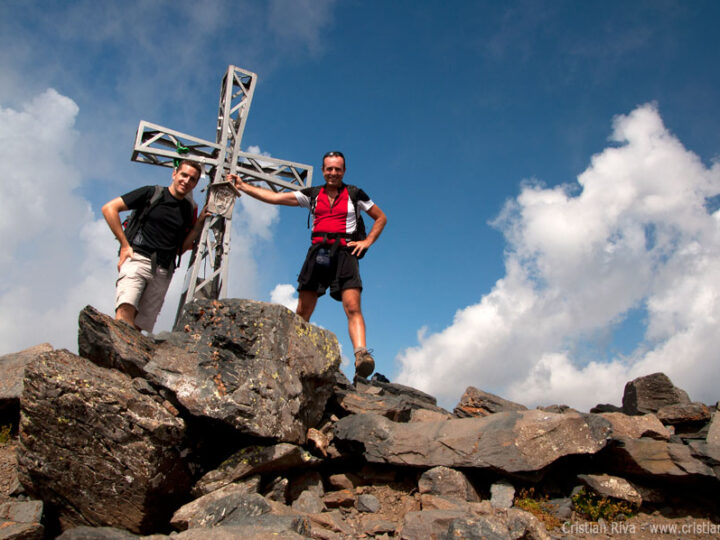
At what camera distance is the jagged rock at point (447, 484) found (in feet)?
17.9

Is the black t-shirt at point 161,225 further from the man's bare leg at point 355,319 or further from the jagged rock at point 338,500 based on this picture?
the jagged rock at point 338,500

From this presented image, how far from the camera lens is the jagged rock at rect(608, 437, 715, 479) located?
556 cm

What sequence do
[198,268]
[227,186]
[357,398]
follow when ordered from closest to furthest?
[357,398]
[227,186]
[198,268]

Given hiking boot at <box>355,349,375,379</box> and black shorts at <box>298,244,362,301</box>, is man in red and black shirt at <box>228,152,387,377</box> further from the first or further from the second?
hiking boot at <box>355,349,375,379</box>

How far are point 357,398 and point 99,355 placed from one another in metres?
3.44

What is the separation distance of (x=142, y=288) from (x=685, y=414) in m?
7.85

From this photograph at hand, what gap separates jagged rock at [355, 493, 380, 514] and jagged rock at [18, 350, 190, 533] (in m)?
1.98

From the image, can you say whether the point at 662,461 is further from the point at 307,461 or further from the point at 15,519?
the point at 15,519

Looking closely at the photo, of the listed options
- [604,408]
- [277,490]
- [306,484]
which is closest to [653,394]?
[604,408]

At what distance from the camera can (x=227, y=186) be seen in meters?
8.95

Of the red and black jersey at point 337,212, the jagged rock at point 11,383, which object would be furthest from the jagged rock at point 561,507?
the jagged rock at point 11,383

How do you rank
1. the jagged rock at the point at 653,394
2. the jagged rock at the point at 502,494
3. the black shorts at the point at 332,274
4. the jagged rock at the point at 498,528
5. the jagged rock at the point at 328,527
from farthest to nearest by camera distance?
the jagged rock at the point at 653,394 → the black shorts at the point at 332,274 → the jagged rock at the point at 502,494 → the jagged rock at the point at 328,527 → the jagged rock at the point at 498,528

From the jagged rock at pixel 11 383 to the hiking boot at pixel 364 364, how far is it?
4.20m

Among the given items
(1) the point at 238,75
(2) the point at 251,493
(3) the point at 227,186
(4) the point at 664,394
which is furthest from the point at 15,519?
(1) the point at 238,75
